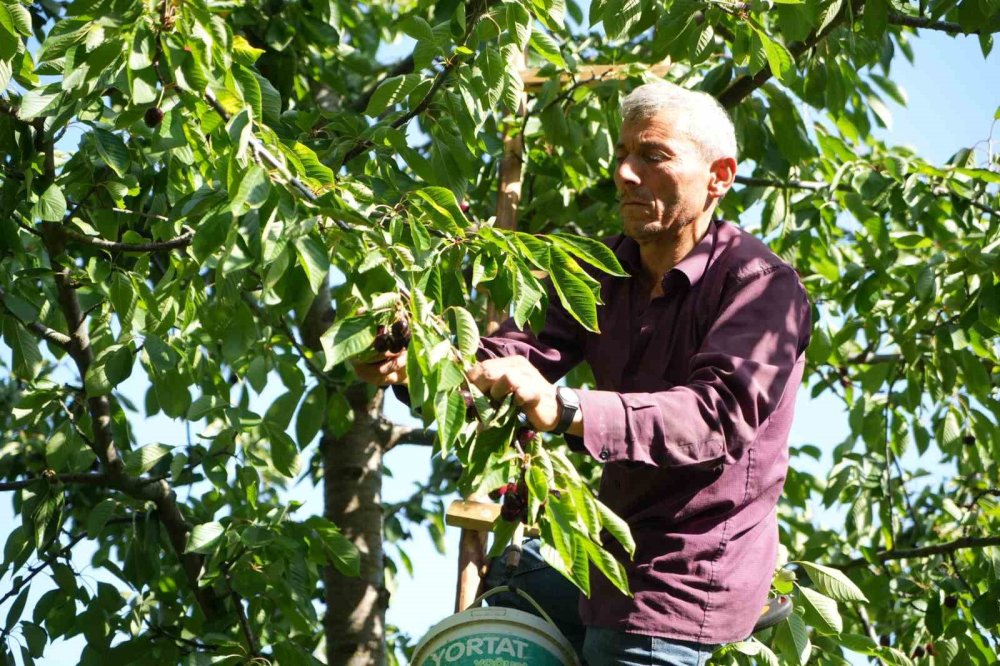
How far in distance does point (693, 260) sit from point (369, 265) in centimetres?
77

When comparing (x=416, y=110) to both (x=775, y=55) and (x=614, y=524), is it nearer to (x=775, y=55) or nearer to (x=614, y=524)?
(x=775, y=55)

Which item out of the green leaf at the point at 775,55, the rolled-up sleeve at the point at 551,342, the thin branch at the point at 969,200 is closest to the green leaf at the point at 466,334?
the rolled-up sleeve at the point at 551,342

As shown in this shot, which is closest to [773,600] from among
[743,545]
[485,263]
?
[743,545]

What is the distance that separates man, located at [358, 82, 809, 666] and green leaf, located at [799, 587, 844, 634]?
0.42 metres

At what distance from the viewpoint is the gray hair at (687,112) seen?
278 cm

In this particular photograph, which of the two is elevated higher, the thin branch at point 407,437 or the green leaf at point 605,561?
the thin branch at point 407,437

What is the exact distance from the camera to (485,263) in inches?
95.3

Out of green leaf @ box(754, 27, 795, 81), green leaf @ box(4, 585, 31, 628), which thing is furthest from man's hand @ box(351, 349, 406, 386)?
green leaf @ box(4, 585, 31, 628)

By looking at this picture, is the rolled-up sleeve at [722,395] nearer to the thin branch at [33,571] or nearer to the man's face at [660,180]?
the man's face at [660,180]

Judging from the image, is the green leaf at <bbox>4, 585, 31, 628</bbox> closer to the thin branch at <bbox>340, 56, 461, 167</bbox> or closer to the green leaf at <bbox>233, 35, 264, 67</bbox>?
the thin branch at <bbox>340, 56, 461, 167</bbox>

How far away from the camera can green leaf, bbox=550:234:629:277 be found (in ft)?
7.88

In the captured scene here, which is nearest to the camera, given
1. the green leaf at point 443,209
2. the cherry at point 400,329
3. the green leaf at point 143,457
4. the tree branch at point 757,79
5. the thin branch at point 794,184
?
the cherry at point 400,329

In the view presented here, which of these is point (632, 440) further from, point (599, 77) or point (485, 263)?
point (599, 77)

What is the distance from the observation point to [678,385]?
8.21ft
